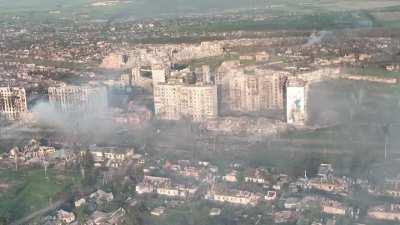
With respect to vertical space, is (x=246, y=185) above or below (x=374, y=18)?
below

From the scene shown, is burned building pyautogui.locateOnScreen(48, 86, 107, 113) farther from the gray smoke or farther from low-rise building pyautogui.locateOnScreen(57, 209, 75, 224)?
the gray smoke

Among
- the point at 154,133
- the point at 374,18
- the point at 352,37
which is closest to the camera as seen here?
the point at 154,133

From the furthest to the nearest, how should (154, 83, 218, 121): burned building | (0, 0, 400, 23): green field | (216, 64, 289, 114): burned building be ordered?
(0, 0, 400, 23): green field
(216, 64, 289, 114): burned building
(154, 83, 218, 121): burned building

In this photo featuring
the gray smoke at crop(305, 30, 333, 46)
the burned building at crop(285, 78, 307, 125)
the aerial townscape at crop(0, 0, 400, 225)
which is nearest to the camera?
the aerial townscape at crop(0, 0, 400, 225)

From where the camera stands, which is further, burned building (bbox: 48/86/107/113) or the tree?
burned building (bbox: 48/86/107/113)

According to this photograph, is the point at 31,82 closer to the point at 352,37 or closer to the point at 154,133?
the point at 154,133

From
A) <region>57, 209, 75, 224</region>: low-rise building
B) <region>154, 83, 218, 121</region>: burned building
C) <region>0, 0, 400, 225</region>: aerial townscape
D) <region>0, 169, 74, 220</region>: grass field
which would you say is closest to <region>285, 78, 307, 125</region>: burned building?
<region>0, 0, 400, 225</region>: aerial townscape

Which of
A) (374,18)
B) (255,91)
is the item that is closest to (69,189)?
(255,91)

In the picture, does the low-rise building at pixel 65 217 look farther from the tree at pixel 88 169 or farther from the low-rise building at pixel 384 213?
the low-rise building at pixel 384 213
